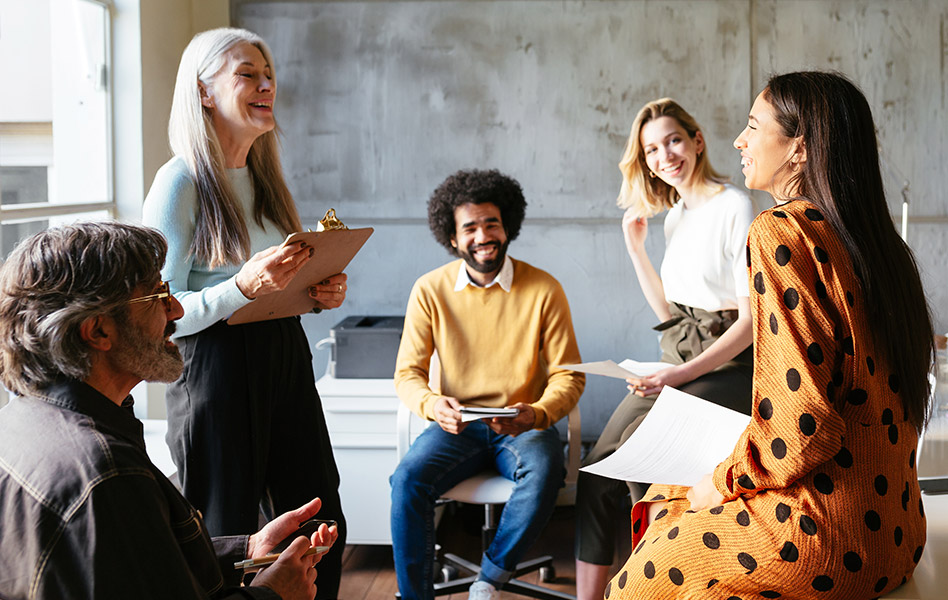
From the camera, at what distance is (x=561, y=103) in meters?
3.90

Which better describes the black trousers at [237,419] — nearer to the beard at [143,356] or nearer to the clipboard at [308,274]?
the clipboard at [308,274]

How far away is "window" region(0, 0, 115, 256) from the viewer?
9.73ft

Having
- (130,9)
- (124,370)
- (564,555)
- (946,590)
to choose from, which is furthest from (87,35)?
(946,590)

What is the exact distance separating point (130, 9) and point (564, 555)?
2.72 meters

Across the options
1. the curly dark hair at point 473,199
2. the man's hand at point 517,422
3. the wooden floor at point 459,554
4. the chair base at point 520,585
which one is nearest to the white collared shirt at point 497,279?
the curly dark hair at point 473,199

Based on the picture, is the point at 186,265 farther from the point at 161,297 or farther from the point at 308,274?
the point at 161,297

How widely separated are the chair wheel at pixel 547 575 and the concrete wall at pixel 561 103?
900 mm

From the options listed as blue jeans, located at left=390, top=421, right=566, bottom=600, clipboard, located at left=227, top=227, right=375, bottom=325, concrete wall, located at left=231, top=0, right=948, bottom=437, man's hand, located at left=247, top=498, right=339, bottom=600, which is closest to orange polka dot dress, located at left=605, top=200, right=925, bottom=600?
man's hand, located at left=247, top=498, right=339, bottom=600

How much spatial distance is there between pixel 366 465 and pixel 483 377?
610 mm

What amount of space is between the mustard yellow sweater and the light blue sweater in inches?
39.4

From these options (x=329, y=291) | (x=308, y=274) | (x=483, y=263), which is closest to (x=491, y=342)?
(x=483, y=263)

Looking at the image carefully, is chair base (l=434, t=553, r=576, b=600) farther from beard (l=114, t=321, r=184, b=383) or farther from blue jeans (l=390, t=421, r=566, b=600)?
beard (l=114, t=321, r=184, b=383)

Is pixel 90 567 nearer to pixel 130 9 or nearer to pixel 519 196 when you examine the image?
pixel 519 196

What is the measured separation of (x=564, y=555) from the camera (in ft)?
11.5
